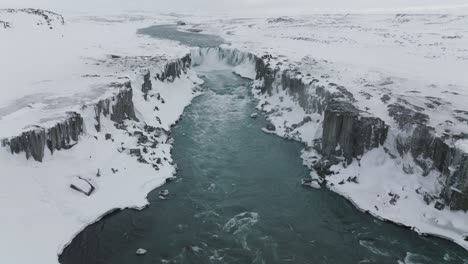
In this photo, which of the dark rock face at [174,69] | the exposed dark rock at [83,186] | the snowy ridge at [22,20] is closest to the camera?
the exposed dark rock at [83,186]

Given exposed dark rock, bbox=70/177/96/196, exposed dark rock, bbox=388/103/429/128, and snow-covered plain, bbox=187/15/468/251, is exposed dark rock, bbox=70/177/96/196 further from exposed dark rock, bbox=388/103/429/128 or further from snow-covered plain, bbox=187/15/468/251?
exposed dark rock, bbox=388/103/429/128

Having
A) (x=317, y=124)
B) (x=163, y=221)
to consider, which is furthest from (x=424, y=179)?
(x=163, y=221)

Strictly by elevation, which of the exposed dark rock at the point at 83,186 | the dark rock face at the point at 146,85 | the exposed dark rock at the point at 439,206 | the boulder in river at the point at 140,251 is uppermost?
the dark rock face at the point at 146,85

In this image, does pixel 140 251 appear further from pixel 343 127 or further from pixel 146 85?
pixel 146 85

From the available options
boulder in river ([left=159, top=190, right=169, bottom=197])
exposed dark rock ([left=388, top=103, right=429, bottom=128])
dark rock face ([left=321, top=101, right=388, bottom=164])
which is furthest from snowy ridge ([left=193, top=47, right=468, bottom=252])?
boulder in river ([left=159, top=190, right=169, bottom=197])

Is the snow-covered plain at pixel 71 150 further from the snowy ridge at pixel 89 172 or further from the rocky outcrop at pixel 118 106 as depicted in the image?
the rocky outcrop at pixel 118 106

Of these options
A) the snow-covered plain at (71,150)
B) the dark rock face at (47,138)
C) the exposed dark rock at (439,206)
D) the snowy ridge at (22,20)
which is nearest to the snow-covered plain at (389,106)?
the exposed dark rock at (439,206)
